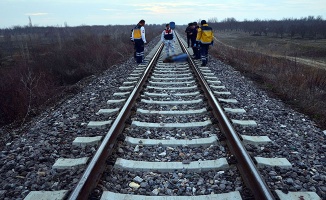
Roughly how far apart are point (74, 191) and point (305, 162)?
2999mm

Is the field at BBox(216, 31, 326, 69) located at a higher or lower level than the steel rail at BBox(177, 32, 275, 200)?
lower

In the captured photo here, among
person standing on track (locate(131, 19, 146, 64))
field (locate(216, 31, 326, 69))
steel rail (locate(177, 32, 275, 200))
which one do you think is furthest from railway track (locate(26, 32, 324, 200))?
field (locate(216, 31, 326, 69))

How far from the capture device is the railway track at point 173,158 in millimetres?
2918

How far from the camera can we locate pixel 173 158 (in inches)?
146

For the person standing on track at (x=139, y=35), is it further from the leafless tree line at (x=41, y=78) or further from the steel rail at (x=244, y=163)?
the steel rail at (x=244, y=163)

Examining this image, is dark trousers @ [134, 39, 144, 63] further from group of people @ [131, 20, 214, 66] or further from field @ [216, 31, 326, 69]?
field @ [216, 31, 326, 69]

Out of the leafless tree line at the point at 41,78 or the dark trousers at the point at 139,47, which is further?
the dark trousers at the point at 139,47

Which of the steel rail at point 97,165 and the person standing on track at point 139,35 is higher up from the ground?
the person standing on track at point 139,35

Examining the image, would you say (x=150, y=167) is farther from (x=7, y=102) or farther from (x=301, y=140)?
(x=7, y=102)

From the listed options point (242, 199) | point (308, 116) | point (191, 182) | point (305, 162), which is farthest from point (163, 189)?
point (308, 116)

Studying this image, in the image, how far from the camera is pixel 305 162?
11.9 ft

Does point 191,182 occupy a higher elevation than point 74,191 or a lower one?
lower

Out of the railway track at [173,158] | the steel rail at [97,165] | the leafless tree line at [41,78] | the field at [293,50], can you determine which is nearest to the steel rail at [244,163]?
the railway track at [173,158]

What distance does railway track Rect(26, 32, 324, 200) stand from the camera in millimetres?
2918
